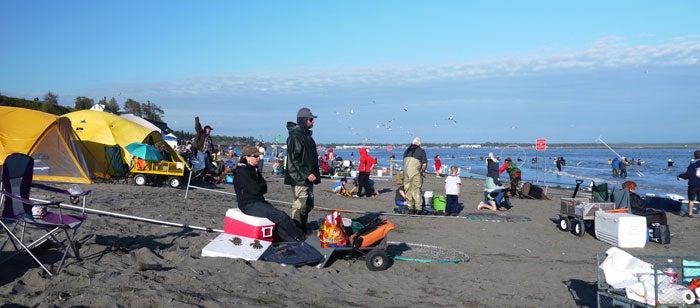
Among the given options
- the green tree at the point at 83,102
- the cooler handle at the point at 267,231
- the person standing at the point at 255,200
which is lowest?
the cooler handle at the point at 267,231

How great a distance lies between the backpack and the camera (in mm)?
7723

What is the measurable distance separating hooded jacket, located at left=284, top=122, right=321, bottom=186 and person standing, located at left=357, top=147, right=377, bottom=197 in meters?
10.0

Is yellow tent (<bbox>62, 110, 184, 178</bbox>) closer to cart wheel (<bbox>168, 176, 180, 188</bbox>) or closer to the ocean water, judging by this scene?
cart wheel (<bbox>168, 176, 180, 188</bbox>)

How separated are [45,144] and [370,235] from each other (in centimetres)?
1099

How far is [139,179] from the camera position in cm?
1603

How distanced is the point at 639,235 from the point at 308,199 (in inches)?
252

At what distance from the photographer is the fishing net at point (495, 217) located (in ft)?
45.6

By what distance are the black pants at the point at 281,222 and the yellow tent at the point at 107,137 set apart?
10.7 m

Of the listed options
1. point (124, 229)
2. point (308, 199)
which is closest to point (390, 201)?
point (308, 199)

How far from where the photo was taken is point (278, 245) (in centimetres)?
735

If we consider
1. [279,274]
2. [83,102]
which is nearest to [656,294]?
[279,274]

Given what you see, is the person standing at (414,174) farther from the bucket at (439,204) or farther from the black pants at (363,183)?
the black pants at (363,183)

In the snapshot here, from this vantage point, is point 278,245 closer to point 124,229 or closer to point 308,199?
point 308,199

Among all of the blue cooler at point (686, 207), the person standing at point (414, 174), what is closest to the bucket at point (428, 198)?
the person standing at point (414, 174)
